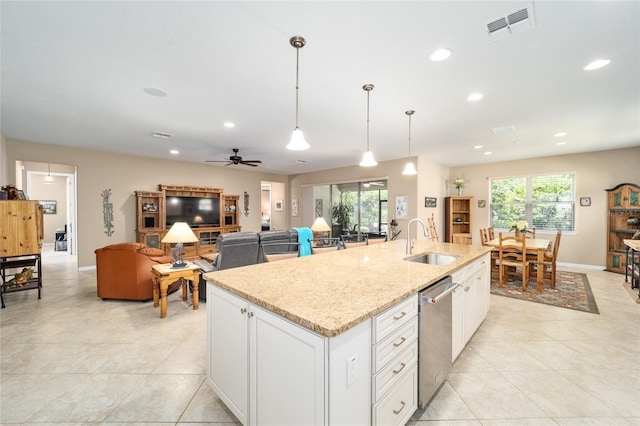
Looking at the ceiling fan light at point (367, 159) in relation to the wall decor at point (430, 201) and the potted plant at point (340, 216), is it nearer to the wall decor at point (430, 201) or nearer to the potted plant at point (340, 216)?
the wall decor at point (430, 201)

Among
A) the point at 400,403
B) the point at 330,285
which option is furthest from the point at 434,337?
the point at 330,285

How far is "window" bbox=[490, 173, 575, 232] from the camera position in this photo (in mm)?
6375

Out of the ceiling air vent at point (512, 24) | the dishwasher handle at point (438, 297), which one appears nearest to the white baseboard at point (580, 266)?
the dishwasher handle at point (438, 297)

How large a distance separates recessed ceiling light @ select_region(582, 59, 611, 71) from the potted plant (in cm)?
601

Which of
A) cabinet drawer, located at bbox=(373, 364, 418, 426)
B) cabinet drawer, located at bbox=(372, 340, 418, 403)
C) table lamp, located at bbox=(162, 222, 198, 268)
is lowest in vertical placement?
cabinet drawer, located at bbox=(373, 364, 418, 426)

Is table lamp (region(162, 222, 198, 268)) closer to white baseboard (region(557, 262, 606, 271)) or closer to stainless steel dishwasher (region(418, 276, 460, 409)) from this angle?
stainless steel dishwasher (region(418, 276, 460, 409))

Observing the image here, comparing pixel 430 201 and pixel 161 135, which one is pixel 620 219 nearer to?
pixel 430 201

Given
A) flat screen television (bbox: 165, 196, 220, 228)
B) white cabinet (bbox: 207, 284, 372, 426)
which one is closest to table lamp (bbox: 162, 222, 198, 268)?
white cabinet (bbox: 207, 284, 372, 426)

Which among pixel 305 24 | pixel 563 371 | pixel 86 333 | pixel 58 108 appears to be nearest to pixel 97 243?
pixel 58 108

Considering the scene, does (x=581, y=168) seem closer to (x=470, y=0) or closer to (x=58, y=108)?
(x=470, y=0)

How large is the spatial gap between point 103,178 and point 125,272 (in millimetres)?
3630

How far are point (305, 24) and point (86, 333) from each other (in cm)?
374

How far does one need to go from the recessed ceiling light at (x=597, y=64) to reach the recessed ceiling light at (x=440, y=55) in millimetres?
1363

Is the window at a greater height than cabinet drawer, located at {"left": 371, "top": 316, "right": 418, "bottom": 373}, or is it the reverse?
the window
